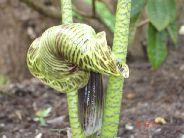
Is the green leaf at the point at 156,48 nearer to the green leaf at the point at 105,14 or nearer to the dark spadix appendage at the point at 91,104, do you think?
the green leaf at the point at 105,14

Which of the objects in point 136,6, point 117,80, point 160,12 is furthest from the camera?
point 160,12

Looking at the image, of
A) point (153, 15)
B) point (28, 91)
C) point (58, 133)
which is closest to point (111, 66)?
point (58, 133)

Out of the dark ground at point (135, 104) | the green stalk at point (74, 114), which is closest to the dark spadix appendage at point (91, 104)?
the green stalk at point (74, 114)

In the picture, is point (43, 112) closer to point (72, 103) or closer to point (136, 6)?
point (136, 6)

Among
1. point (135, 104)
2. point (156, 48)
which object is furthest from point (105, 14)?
point (135, 104)

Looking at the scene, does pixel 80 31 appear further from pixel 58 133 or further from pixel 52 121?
pixel 52 121
